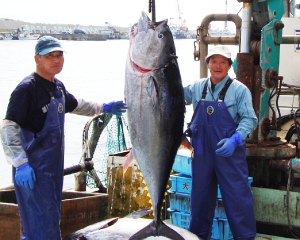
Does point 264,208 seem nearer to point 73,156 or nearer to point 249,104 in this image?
point 249,104

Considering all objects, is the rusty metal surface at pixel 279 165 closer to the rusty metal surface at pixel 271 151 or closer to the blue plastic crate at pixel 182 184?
the rusty metal surface at pixel 271 151

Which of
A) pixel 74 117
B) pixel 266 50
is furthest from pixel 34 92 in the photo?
pixel 74 117

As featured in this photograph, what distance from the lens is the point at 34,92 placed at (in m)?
3.69

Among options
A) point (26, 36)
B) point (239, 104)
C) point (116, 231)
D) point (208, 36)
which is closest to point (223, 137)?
point (239, 104)

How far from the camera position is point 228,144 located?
3.94 m

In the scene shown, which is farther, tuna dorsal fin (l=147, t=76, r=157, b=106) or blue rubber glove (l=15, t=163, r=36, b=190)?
blue rubber glove (l=15, t=163, r=36, b=190)

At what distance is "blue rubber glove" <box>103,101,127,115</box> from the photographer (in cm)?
407

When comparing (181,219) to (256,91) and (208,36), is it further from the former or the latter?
(208,36)

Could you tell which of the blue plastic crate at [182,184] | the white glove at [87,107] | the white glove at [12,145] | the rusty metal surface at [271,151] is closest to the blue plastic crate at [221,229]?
the blue plastic crate at [182,184]

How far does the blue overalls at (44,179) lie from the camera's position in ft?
12.2

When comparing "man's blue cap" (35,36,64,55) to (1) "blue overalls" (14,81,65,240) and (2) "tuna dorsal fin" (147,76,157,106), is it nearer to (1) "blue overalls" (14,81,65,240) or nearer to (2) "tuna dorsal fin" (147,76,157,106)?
(1) "blue overalls" (14,81,65,240)

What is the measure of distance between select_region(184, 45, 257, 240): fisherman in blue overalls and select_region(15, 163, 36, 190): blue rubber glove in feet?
5.06

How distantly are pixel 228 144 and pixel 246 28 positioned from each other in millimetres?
1801

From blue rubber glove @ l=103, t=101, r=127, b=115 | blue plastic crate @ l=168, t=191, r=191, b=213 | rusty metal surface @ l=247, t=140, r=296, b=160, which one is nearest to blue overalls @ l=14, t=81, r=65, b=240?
blue rubber glove @ l=103, t=101, r=127, b=115
